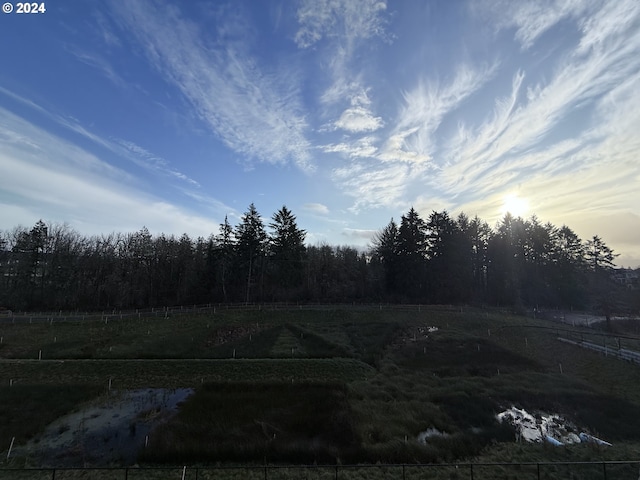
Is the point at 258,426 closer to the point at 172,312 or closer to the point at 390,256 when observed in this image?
the point at 172,312

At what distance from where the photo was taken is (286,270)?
6500cm

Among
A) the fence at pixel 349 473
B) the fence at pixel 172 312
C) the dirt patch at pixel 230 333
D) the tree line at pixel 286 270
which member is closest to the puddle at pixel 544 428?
the fence at pixel 349 473

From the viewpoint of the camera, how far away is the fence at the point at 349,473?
511 inches

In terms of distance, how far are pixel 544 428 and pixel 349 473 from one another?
513 inches

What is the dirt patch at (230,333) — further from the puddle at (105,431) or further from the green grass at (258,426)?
the puddle at (105,431)

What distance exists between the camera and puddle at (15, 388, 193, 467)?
15.0 m

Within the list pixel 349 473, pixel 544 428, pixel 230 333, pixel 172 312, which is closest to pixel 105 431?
pixel 349 473

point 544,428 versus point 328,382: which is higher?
point 328,382

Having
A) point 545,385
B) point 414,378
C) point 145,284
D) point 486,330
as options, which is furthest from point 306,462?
point 145,284

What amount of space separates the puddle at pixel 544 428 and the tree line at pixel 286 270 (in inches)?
1669

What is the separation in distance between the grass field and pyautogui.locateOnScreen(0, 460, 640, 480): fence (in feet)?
3.47

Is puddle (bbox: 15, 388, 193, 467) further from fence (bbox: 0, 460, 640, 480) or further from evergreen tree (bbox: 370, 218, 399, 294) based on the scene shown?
evergreen tree (bbox: 370, 218, 399, 294)

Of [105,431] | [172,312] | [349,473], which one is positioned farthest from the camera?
[172,312]

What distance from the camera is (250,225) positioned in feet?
218
